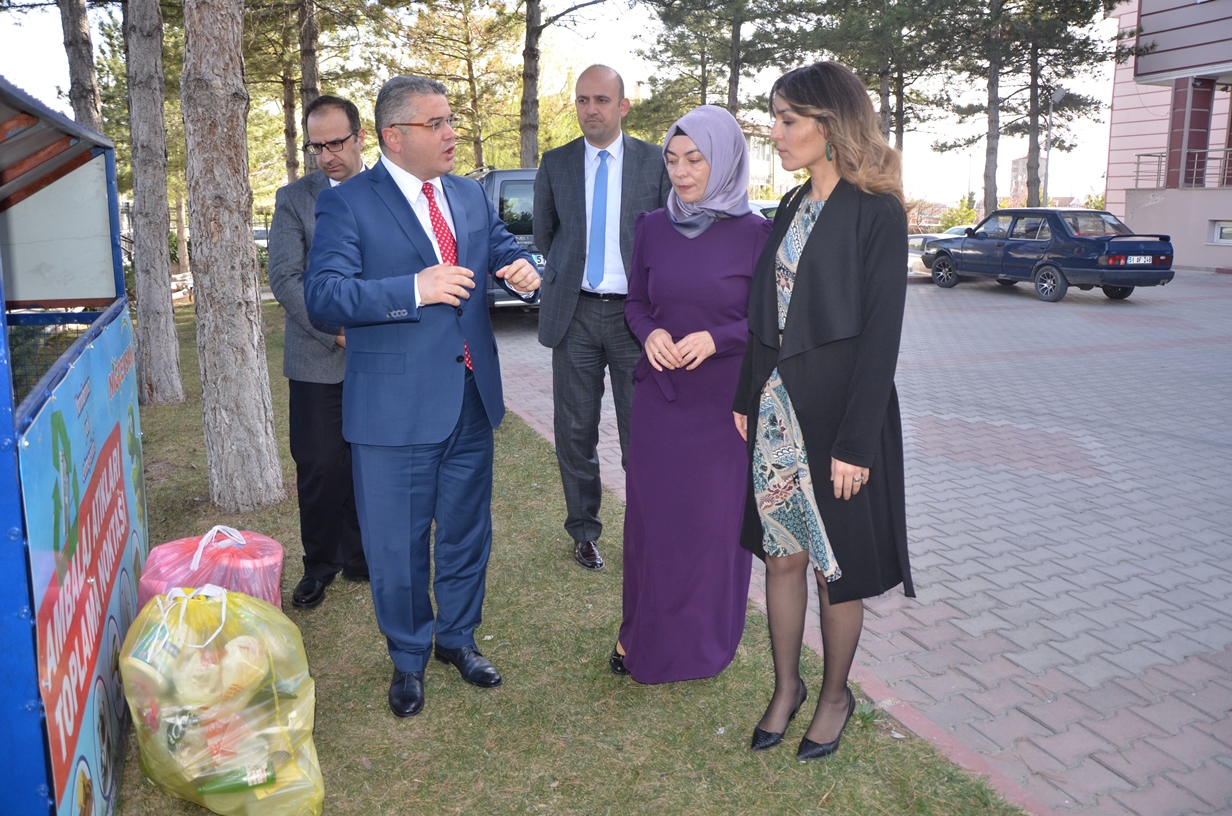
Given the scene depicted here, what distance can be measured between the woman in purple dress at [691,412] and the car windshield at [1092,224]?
52.6ft

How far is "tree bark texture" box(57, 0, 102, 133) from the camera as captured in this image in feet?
Answer: 30.5

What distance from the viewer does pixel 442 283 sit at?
2.93 m

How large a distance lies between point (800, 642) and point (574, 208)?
2.51 m

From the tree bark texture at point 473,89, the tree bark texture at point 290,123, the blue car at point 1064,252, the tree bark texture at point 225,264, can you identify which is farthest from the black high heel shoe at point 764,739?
the tree bark texture at point 473,89

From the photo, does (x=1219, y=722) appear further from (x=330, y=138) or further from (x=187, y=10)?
(x=187, y=10)

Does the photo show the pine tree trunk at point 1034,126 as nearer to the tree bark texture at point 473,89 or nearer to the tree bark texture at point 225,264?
the tree bark texture at point 473,89

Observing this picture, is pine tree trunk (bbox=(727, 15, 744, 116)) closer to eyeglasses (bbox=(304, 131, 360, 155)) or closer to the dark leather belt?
the dark leather belt

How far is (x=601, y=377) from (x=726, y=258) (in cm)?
173

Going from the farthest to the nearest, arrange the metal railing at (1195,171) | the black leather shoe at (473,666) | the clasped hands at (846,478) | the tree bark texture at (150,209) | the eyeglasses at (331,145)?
the metal railing at (1195,171)
the tree bark texture at (150,209)
the eyeglasses at (331,145)
the black leather shoe at (473,666)
the clasped hands at (846,478)

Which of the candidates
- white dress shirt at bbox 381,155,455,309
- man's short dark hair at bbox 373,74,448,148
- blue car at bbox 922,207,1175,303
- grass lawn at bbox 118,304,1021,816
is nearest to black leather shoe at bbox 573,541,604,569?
grass lawn at bbox 118,304,1021,816

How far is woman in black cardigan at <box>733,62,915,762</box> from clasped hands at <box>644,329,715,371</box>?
0.54ft

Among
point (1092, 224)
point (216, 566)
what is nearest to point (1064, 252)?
point (1092, 224)

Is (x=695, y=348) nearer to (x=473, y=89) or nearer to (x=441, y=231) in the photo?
(x=441, y=231)

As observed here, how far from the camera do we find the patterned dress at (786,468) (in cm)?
298
